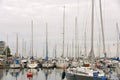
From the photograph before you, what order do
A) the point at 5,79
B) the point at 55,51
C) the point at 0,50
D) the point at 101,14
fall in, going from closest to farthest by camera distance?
the point at 101,14
the point at 5,79
the point at 55,51
the point at 0,50

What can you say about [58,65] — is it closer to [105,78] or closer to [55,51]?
[55,51]

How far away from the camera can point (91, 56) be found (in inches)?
1590

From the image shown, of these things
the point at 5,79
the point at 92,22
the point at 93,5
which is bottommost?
the point at 5,79

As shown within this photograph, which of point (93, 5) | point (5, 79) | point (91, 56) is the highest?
point (93, 5)

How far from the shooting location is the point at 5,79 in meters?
57.9

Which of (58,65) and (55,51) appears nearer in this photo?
(58,65)

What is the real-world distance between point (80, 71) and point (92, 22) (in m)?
7.14

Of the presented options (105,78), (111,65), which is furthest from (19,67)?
(105,78)

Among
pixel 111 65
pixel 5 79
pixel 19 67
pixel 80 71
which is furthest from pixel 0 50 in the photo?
pixel 80 71

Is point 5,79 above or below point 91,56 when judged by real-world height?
below

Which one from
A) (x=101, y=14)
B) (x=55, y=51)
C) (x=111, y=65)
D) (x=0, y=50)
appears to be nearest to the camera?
(x=101, y=14)

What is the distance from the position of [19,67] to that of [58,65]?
11596mm

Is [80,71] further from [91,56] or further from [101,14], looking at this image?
[101,14]

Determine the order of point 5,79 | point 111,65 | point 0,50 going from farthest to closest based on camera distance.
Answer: point 0,50
point 111,65
point 5,79
